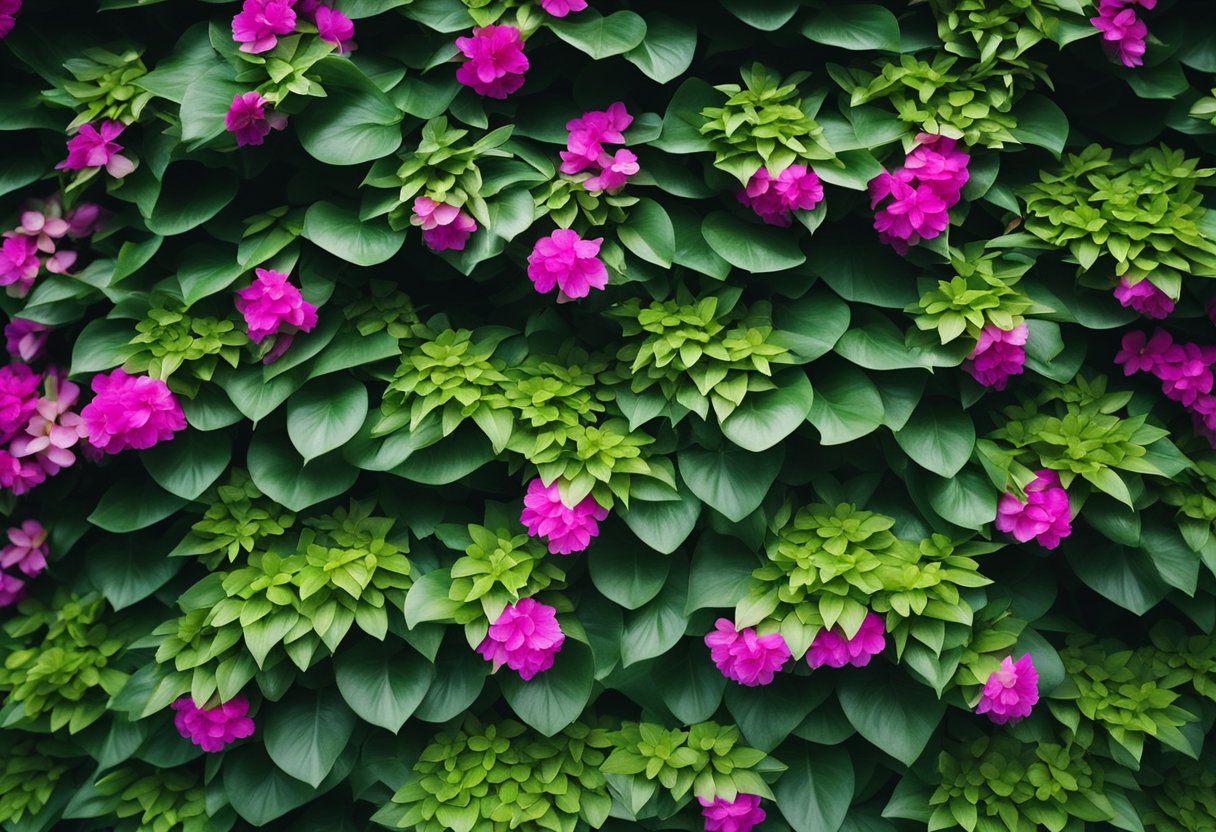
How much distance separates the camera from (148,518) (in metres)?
2.42

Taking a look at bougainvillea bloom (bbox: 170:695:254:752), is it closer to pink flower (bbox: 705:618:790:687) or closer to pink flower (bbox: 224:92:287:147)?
pink flower (bbox: 705:618:790:687)

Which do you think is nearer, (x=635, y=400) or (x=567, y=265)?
(x=567, y=265)

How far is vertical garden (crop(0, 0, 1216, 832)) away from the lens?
218 cm

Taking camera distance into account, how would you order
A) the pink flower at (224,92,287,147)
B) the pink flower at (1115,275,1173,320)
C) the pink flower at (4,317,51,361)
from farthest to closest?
the pink flower at (4,317,51,361), the pink flower at (1115,275,1173,320), the pink flower at (224,92,287,147)

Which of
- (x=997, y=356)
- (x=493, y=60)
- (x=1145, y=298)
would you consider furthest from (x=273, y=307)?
(x=1145, y=298)

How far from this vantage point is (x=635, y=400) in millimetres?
2254

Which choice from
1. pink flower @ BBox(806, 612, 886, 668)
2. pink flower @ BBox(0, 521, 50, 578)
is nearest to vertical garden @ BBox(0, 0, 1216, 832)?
pink flower @ BBox(806, 612, 886, 668)

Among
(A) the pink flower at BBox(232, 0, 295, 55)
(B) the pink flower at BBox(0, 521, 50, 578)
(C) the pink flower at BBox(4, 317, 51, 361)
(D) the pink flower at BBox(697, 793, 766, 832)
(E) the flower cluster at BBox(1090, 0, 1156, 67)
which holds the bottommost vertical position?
(D) the pink flower at BBox(697, 793, 766, 832)

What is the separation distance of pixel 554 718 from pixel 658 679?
26 cm

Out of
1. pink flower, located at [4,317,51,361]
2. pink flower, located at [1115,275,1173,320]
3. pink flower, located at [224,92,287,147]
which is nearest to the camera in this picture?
pink flower, located at [224,92,287,147]

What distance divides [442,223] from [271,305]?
43 cm

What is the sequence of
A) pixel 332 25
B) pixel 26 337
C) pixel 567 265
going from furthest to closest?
pixel 26 337
pixel 332 25
pixel 567 265

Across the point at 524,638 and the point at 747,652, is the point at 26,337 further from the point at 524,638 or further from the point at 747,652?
the point at 747,652

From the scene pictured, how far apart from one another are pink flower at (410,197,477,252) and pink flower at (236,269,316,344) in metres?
0.31
